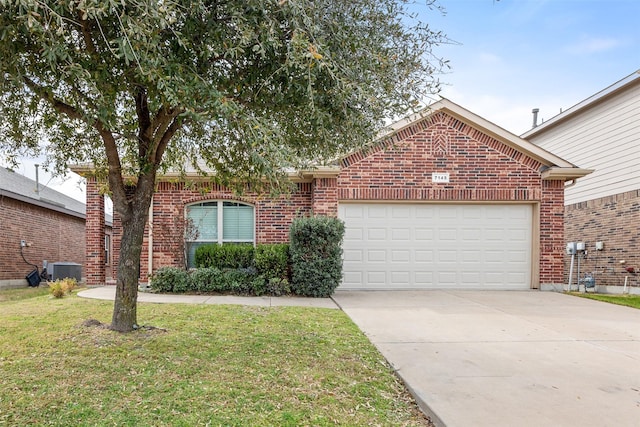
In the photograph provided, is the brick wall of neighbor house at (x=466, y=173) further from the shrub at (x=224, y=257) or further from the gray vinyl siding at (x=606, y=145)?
the shrub at (x=224, y=257)

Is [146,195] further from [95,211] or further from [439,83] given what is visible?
[95,211]

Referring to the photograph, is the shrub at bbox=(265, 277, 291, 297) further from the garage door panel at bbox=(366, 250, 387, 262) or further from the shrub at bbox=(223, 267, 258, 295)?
the garage door panel at bbox=(366, 250, 387, 262)

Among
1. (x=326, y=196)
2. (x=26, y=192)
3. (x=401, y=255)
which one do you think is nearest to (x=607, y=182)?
(x=401, y=255)

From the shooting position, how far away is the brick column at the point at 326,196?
957 cm

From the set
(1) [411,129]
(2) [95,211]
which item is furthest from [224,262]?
(1) [411,129]

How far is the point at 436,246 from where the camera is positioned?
9.97 meters

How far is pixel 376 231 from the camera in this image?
9836 millimetres

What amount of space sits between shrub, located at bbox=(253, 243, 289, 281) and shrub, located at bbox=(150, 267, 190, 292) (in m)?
1.61

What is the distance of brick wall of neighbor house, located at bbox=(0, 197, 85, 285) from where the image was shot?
1309cm

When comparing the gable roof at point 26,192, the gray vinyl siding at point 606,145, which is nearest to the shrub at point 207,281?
the gable roof at point 26,192

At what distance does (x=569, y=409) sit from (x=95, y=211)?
33.3 feet

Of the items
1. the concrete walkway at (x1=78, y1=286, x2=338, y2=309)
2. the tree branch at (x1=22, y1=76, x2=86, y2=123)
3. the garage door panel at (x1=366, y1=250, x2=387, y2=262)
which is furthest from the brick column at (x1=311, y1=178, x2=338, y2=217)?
the tree branch at (x1=22, y1=76, x2=86, y2=123)

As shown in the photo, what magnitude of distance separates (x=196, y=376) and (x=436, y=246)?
7.52 meters

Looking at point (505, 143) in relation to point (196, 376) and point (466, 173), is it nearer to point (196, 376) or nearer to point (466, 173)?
point (466, 173)
